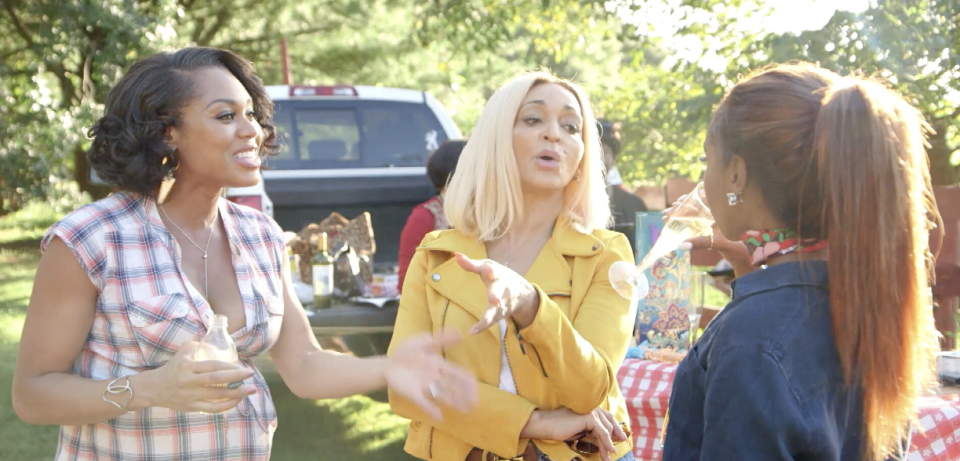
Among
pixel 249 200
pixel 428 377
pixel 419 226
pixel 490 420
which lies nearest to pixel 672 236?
pixel 490 420

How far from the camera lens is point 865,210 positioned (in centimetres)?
147

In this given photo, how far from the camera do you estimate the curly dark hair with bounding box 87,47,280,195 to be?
223 centimetres

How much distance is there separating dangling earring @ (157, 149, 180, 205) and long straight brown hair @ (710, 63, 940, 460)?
4.83ft

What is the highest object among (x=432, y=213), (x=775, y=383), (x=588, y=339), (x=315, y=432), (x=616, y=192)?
(x=775, y=383)

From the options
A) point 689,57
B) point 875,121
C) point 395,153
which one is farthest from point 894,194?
point 689,57

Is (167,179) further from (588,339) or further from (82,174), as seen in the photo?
(82,174)

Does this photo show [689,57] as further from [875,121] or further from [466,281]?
[875,121]

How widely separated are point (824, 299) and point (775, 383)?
8.0 inches

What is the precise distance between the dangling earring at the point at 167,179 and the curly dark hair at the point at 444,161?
2633 millimetres

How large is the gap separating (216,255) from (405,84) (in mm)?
15450

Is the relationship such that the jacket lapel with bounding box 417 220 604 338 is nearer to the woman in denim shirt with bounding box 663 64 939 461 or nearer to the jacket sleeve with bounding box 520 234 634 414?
the jacket sleeve with bounding box 520 234 634 414

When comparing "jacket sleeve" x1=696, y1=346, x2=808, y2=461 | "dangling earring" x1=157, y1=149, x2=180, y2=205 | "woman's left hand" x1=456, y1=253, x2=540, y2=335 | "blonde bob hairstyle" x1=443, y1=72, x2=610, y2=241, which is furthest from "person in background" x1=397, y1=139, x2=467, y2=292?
"jacket sleeve" x1=696, y1=346, x2=808, y2=461

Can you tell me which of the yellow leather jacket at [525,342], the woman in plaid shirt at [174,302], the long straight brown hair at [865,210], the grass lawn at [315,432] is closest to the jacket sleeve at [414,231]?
the grass lawn at [315,432]

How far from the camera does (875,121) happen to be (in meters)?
1.48
